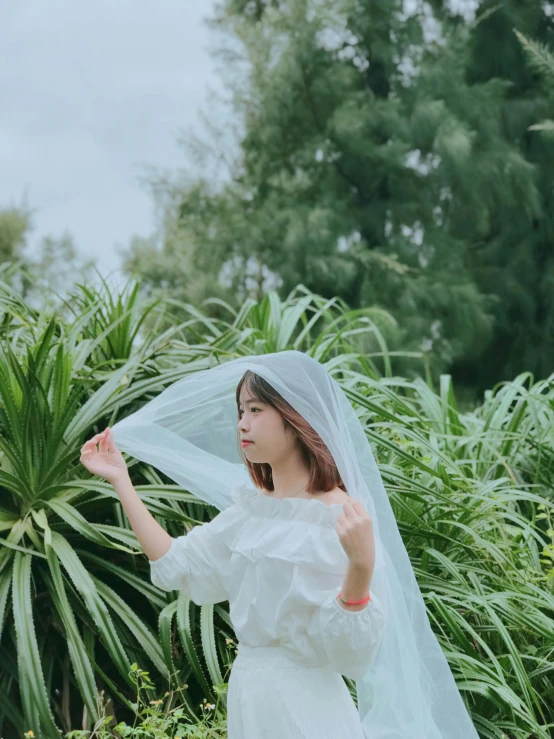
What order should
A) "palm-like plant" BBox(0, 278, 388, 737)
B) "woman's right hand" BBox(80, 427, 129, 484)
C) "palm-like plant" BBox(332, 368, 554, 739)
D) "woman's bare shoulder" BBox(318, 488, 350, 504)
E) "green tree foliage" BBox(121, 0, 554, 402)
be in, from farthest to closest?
1. "green tree foliage" BBox(121, 0, 554, 402)
2. "palm-like plant" BBox(332, 368, 554, 739)
3. "palm-like plant" BBox(0, 278, 388, 737)
4. "woman's right hand" BBox(80, 427, 129, 484)
5. "woman's bare shoulder" BBox(318, 488, 350, 504)

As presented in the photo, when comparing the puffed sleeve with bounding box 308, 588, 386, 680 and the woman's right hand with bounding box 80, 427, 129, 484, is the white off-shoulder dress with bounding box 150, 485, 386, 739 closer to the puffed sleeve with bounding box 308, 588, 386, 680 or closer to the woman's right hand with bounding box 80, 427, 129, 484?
the puffed sleeve with bounding box 308, 588, 386, 680

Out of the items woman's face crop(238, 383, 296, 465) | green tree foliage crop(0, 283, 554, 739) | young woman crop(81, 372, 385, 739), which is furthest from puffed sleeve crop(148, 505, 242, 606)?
green tree foliage crop(0, 283, 554, 739)

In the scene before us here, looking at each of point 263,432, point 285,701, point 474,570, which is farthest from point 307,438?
point 474,570

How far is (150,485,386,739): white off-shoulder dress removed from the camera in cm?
170

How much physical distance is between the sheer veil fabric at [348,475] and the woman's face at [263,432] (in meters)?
0.06

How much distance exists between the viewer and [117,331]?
368cm

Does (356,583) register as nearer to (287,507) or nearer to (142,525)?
(287,507)

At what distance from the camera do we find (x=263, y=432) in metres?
1.84

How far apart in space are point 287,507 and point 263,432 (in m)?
0.16

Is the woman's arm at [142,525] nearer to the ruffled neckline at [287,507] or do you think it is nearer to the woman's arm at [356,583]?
the ruffled neckline at [287,507]

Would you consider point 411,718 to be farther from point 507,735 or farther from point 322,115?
point 322,115

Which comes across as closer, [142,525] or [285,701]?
[285,701]

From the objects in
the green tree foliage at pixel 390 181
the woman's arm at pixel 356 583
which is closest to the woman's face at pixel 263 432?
the woman's arm at pixel 356 583

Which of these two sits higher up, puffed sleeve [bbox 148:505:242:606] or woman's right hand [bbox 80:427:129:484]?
woman's right hand [bbox 80:427:129:484]
